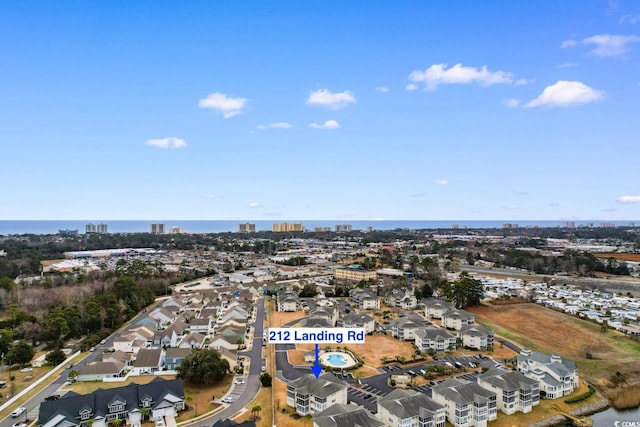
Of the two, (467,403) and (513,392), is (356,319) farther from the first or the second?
(467,403)

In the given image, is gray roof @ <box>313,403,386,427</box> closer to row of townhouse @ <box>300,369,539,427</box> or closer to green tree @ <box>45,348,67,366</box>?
row of townhouse @ <box>300,369,539,427</box>

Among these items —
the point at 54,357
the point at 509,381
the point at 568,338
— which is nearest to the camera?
the point at 509,381

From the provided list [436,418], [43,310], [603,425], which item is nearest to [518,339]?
[603,425]

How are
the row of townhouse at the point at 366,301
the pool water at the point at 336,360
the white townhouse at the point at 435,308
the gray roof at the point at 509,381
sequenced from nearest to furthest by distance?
the gray roof at the point at 509,381, the pool water at the point at 336,360, the white townhouse at the point at 435,308, the row of townhouse at the point at 366,301

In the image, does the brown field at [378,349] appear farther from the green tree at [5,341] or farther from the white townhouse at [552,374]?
the green tree at [5,341]

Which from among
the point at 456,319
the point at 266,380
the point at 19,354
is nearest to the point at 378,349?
the point at 456,319

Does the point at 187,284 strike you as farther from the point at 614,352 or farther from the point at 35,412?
the point at 614,352

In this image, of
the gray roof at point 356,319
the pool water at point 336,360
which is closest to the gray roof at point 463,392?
the pool water at point 336,360
